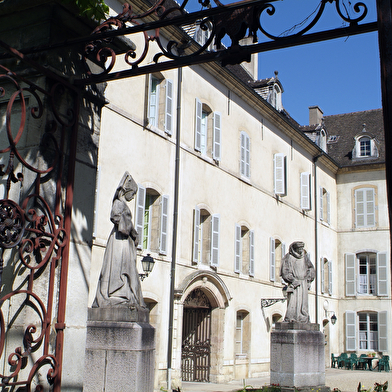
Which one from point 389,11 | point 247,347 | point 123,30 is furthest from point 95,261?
point 389,11

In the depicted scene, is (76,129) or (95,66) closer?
(76,129)

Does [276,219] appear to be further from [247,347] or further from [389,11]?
[389,11]

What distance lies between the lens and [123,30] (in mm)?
3551

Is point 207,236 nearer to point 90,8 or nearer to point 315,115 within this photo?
point 90,8

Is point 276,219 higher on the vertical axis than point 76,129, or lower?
higher

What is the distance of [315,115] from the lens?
108 feet

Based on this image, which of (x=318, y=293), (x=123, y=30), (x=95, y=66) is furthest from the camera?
(x=318, y=293)

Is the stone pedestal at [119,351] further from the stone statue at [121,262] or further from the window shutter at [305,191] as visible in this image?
the window shutter at [305,191]

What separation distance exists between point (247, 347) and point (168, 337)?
5.22 metres

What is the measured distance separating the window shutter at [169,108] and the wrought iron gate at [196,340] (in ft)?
15.7

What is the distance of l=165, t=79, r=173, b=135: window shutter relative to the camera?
16.0 m

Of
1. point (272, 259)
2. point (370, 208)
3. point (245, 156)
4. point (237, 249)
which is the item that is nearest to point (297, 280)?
point (237, 249)

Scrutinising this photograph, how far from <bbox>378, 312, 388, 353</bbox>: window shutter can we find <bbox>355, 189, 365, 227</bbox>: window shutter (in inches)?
180

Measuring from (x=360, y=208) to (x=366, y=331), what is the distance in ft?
19.6
